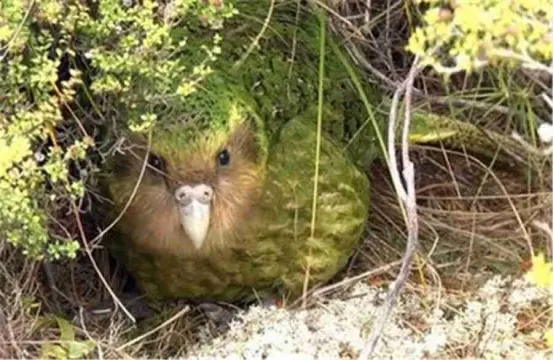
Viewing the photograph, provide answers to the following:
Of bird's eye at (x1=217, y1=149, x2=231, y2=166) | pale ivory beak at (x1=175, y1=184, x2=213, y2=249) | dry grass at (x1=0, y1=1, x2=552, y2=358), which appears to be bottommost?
dry grass at (x1=0, y1=1, x2=552, y2=358)

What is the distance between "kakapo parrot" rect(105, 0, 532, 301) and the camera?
7.88 ft

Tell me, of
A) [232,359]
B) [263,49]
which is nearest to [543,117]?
[263,49]

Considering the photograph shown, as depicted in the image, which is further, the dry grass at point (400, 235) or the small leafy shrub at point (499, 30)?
the dry grass at point (400, 235)

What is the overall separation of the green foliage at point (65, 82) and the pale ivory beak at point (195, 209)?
151 millimetres

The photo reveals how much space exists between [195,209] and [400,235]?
Result: 589mm

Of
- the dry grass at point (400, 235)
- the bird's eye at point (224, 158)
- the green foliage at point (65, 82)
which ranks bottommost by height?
the dry grass at point (400, 235)

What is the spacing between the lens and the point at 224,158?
2.45m

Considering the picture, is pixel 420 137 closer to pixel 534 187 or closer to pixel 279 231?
pixel 534 187

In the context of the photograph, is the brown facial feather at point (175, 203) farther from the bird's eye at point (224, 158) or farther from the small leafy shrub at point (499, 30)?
the small leafy shrub at point (499, 30)

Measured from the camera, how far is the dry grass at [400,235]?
247 centimetres

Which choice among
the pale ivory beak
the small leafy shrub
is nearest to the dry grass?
the pale ivory beak

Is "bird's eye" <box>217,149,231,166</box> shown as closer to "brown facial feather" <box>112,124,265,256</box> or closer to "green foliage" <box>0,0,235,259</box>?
"brown facial feather" <box>112,124,265,256</box>

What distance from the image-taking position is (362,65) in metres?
Answer: 2.81

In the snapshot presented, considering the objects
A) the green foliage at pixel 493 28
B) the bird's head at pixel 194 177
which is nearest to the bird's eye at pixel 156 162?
the bird's head at pixel 194 177
